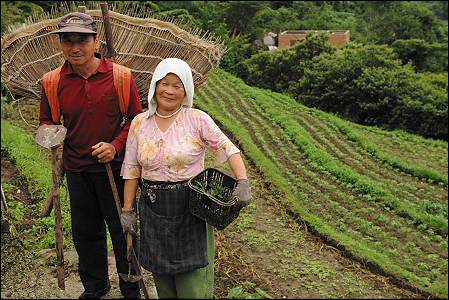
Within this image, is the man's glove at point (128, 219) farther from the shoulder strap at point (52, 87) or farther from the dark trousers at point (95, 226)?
the shoulder strap at point (52, 87)

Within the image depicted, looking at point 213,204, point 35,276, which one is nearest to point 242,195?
point 213,204

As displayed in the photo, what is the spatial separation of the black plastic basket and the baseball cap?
116cm

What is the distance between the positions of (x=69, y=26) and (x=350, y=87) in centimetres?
1643

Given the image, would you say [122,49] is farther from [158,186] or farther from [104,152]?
[158,186]

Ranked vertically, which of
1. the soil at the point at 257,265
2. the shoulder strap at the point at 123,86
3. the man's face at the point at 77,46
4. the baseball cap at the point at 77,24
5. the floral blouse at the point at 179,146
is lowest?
the soil at the point at 257,265

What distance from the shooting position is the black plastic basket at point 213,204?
222 cm

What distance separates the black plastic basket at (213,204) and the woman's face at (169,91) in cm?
44

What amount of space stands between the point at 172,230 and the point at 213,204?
0.36 metres

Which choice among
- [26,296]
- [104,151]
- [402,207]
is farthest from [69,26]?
→ [402,207]

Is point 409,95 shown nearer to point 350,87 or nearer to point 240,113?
point 350,87

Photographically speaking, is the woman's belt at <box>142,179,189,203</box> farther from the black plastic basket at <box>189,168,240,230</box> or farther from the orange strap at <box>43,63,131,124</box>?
the orange strap at <box>43,63,131,124</box>

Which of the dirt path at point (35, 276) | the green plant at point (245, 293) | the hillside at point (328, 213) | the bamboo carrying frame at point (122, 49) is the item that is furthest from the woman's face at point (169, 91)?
the hillside at point (328, 213)

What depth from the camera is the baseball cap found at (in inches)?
100.0

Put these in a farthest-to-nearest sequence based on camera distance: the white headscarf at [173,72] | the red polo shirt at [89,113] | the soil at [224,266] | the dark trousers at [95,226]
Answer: the soil at [224,266]
the dark trousers at [95,226]
the red polo shirt at [89,113]
the white headscarf at [173,72]
